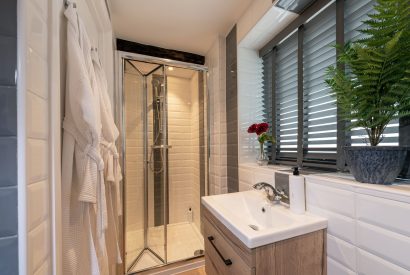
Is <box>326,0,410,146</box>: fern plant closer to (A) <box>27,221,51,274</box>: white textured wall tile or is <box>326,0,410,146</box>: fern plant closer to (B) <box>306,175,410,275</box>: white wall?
(B) <box>306,175,410,275</box>: white wall

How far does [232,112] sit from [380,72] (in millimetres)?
1180

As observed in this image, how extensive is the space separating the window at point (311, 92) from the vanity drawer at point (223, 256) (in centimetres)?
73

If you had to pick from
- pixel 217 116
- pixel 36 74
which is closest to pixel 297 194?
pixel 36 74

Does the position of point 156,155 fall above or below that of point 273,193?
above

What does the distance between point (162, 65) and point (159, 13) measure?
53 centimetres

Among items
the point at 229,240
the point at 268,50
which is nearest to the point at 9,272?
the point at 229,240

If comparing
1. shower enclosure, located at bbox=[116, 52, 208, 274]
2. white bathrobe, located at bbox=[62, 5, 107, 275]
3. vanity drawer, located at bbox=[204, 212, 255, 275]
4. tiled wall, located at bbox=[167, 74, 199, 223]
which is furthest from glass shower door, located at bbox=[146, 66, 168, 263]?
white bathrobe, located at bbox=[62, 5, 107, 275]

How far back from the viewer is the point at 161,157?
2.25 metres

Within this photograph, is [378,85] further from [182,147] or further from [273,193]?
[182,147]

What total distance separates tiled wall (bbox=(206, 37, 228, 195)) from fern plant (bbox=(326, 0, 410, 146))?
123 centimetres

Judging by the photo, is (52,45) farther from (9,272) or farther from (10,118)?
(9,272)

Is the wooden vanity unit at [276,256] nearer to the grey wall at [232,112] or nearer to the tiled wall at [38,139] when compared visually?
the tiled wall at [38,139]

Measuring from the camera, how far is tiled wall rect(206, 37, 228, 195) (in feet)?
6.11

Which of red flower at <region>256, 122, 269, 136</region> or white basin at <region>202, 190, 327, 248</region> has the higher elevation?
red flower at <region>256, 122, 269, 136</region>
